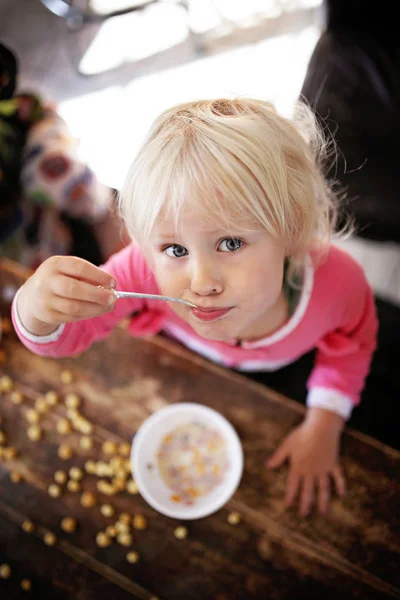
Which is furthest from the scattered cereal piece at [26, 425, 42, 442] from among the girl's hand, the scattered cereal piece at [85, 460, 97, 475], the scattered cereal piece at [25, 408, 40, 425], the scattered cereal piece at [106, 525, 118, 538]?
the girl's hand

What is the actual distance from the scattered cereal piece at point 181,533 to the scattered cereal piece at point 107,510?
0.12 meters

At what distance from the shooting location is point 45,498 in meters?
0.93

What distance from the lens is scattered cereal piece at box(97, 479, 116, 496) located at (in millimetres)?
915

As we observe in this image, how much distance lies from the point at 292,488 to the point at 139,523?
270 millimetres

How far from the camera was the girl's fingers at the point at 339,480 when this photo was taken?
910 millimetres

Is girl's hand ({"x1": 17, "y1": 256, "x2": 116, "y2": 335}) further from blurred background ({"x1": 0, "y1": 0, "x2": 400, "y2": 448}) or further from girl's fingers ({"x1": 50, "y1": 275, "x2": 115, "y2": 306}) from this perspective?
blurred background ({"x1": 0, "y1": 0, "x2": 400, "y2": 448})

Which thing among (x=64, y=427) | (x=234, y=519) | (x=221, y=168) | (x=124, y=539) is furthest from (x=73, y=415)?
(x=221, y=168)

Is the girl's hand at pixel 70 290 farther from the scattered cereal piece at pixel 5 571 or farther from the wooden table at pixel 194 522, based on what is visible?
the scattered cereal piece at pixel 5 571

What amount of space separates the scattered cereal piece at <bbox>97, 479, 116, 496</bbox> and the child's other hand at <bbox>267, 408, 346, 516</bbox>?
28 centimetres

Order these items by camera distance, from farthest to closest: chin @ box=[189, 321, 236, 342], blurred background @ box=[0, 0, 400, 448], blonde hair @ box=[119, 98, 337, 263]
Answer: blurred background @ box=[0, 0, 400, 448] → chin @ box=[189, 321, 236, 342] → blonde hair @ box=[119, 98, 337, 263]

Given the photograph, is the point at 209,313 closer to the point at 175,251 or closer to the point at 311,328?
the point at 175,251

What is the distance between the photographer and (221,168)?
0.64 m

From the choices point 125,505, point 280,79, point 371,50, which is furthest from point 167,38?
point 125,505

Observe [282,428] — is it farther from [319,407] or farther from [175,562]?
[175,562]
